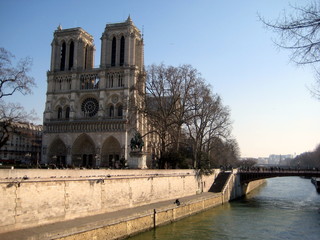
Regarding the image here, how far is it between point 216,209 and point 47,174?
17.3m

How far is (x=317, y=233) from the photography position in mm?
20656

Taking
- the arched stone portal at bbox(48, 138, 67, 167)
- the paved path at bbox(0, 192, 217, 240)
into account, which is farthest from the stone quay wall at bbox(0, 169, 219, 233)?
the arched stone portal at bbox(48, 138, 67, 167)

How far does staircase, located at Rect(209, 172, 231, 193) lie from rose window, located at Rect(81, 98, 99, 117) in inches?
889

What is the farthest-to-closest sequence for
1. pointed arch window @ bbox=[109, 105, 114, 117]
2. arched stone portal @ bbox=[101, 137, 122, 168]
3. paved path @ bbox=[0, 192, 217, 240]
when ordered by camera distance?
1. pointed arch window @ bbox=[109, 105, 114, 117]
2. arched stone portal @ bbox=[101, 137, 122, 168]
3. paved path @ bbox=[0, 192, 217, 240]

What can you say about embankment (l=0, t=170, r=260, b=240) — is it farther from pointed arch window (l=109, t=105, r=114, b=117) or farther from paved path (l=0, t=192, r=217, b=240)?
pointed arch window (l=109, t=105, r=114, b=117)

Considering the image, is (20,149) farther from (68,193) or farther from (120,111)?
(68,193)

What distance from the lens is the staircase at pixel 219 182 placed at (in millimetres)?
37031

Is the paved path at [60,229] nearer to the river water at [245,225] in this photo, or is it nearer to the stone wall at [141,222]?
the stone wall at [141,222]

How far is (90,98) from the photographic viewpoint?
182 feet

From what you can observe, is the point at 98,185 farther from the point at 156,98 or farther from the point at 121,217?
the point at 156,98

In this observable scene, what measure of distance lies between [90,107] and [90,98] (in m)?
1.50

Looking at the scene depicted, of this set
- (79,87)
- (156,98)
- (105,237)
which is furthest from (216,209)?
(79,87)

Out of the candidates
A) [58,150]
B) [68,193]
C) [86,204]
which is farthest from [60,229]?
[58,150]

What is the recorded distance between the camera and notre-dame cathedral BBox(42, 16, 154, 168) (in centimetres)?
5181
